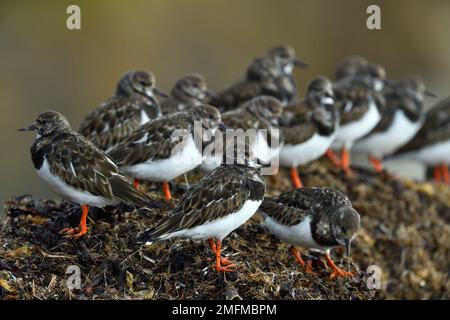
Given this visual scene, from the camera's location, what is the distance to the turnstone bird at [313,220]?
279 inches

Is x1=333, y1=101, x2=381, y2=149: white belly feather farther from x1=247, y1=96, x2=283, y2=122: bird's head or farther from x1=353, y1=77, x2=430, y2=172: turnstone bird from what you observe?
x1=247, y1=96, x2=283, y2=122: bird's head

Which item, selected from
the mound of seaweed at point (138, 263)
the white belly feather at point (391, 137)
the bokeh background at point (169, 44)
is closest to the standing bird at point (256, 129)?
the mound of seaweed at point (138, 263)

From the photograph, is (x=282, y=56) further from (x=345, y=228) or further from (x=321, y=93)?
(x=345, y=228)

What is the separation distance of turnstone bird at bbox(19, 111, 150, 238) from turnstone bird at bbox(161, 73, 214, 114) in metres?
2.68

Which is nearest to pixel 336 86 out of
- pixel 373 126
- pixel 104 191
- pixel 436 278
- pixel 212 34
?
pixel 373 126

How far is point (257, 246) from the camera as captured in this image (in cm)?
750

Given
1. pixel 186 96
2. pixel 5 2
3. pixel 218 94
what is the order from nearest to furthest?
pixel 186 96
pixel 218 94
pixel 5 2

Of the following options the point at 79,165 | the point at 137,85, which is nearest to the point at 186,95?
the point at 137,85

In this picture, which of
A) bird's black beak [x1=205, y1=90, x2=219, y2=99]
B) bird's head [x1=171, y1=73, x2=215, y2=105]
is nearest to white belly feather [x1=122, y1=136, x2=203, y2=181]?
bird's head [x1=171, y1=73, x2=215, y2=105]

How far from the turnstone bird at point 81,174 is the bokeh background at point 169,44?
8.12 m

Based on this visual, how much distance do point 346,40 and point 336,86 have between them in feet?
34.9

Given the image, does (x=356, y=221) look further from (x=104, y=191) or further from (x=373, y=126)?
(x=373, y=126)

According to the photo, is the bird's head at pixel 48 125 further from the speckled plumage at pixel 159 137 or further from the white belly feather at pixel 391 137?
the white belly feather at pixel 391 137

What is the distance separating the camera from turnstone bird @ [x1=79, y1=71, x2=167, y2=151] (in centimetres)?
855
